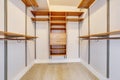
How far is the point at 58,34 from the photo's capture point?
16.8 feet

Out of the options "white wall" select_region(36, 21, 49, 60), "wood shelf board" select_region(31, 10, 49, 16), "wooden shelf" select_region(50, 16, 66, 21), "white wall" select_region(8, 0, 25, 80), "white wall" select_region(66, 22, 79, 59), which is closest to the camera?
"white wall" select_region(8, 0, 25, 80)

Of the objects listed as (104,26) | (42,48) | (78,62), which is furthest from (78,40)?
(104,26)

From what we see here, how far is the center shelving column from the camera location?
5094 mm

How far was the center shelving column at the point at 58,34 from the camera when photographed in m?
5.09

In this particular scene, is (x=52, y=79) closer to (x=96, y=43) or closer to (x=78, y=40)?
(x=96, y=43)

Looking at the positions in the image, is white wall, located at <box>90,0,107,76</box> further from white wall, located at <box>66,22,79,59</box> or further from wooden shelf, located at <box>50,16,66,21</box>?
white wall, located at <box>66,22,79,59</box>

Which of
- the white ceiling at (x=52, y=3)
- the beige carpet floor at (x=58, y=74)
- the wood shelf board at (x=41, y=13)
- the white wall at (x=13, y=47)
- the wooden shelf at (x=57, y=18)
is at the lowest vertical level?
the beige carpet floor at (x=58, y=74)

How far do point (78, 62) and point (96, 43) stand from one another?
6.80 ft

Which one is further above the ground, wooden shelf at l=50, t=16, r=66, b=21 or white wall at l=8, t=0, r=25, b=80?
wooden shelf at l=50, t=16, r=66, b=21

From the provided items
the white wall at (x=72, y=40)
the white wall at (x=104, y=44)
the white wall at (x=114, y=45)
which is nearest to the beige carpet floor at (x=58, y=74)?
the white wall at (x=104, y=44)

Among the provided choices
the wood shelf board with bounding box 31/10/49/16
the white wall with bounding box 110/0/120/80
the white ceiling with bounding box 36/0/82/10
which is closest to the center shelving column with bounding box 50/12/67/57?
the wood shelf board with bounding box 31/10/49/16

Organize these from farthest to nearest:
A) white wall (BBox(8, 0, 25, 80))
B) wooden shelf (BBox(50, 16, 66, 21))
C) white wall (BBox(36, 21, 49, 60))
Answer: white wall (BBox(36, 21, 49, 60)), wooden shelf (BBox(50, 16, 66, 21)), white wall (BBox(8, 0, 25, 80))

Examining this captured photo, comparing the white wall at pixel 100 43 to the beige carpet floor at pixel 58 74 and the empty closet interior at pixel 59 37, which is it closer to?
the empty closet interior at pixel 59 37

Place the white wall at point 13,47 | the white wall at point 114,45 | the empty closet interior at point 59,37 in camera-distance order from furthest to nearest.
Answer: the white wall at point 13,47, the empty closet interior at point 59,37, the white wall at point 114,45
